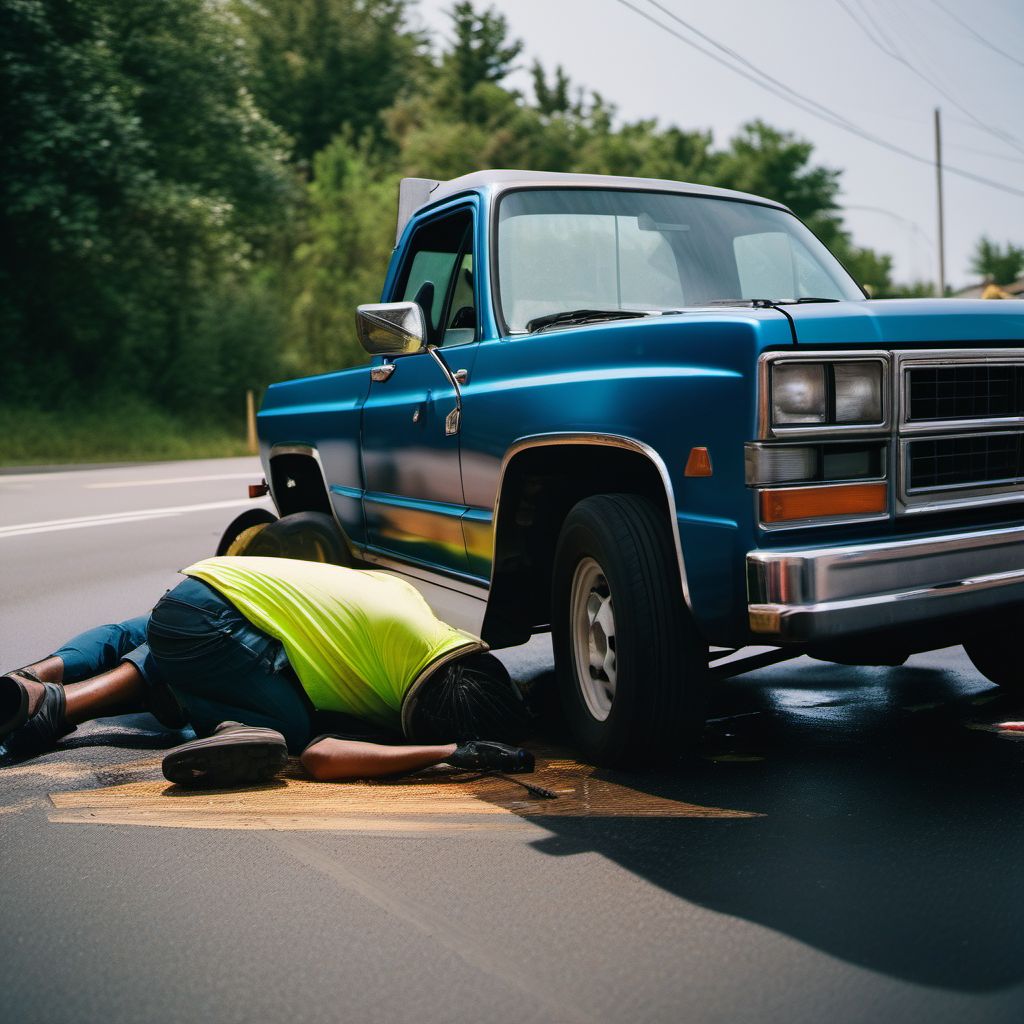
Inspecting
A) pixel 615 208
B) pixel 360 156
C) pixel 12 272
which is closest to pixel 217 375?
pixel 12 272

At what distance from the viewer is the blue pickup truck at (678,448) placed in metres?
3.85

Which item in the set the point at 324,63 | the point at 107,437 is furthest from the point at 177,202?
the point at 324,63

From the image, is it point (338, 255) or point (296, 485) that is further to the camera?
point (338, 255)

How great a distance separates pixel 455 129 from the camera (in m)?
51.6

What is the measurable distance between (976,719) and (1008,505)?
3.93ft

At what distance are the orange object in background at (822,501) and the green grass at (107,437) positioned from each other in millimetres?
23236

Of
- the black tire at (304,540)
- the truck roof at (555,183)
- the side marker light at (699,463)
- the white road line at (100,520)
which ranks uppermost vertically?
the truck roof at (555,183)

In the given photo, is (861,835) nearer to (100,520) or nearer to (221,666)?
(221,666)

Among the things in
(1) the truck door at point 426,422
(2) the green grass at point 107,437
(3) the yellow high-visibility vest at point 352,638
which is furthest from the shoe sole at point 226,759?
(2) the green grass at point 107,437

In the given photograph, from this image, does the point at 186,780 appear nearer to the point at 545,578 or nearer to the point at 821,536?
the point at 545,578

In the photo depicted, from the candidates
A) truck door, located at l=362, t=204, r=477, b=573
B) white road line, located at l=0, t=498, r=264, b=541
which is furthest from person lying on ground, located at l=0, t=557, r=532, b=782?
white road line, located at l=0, t=498, r=264, b=541

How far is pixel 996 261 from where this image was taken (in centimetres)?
11106

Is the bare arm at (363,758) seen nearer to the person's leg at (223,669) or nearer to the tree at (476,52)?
the person's leg at (223,669)

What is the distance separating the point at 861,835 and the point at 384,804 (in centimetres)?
152
